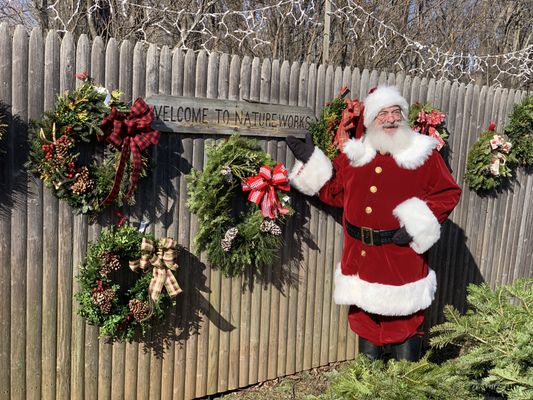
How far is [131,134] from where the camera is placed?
3.02 m

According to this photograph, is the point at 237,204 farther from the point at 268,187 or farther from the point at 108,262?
the point at 108,262

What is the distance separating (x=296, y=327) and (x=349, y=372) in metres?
2.02

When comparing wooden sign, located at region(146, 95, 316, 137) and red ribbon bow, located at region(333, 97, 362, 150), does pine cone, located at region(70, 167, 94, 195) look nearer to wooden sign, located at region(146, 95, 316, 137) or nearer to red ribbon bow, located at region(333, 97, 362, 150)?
wooden sign, located at region(146, 95, 316, 137)

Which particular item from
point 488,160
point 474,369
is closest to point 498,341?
point 474,369

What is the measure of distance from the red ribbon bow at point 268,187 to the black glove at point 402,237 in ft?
2.64

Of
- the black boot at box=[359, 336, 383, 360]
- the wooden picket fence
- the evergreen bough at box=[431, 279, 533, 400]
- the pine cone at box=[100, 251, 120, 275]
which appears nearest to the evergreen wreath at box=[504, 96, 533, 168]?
the wooden picket fence

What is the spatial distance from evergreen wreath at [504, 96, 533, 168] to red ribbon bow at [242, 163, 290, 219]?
2.93 meters

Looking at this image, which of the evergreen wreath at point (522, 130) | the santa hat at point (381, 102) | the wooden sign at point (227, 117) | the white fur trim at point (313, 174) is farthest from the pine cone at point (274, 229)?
the evergreen wreath at point (522, 130)

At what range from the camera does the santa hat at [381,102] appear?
3.68 meters

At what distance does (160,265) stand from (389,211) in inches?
65.3

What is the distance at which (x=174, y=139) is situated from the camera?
11.1ft

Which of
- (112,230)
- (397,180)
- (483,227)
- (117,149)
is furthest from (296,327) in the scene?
(483,227)

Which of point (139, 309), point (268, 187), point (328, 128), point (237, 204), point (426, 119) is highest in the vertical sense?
point (426, 119)

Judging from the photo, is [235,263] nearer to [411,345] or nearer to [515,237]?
[411,345]
